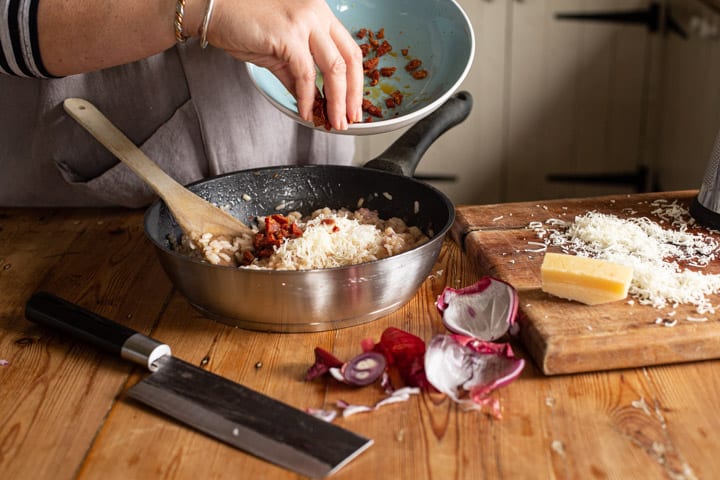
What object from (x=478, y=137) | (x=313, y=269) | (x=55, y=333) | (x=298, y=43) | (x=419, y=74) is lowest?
(x=478, y=137)

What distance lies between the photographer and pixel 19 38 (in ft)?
3.94

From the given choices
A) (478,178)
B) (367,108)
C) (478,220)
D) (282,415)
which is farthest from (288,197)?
(478,178)

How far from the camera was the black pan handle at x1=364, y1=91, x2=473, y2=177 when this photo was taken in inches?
58.8

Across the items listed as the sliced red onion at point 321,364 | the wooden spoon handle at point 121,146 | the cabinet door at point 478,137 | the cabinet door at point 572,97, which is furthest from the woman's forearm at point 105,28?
the cabinet door at point 572,97

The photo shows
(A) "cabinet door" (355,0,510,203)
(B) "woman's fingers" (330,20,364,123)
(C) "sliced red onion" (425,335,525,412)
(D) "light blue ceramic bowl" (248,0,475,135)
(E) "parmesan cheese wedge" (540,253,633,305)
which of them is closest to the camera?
(C) "sliced red onion" (425,335,525,412)

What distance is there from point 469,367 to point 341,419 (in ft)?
0.59

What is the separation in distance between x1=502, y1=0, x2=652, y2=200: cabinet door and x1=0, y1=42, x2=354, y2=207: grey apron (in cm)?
164

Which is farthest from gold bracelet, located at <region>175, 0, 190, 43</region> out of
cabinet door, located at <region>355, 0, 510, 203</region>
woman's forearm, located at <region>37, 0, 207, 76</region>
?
cabinet door, located at <region>355, 0, 510, 203</region>

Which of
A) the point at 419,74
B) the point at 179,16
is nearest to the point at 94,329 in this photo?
the point at 179,16

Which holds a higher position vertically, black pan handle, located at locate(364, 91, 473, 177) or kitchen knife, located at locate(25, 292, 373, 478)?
black pan handle, located at locate(364, 91, 473, 177)

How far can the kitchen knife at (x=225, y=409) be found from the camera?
90cm

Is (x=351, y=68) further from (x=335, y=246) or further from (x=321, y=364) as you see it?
(x=321, y=364)

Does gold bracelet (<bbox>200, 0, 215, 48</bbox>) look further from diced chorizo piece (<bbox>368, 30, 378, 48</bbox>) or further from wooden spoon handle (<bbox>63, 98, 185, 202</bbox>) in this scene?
diced chorizo piece (<bbox>368, 30, 378, 48</bbox>)

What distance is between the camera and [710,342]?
1.06 m
